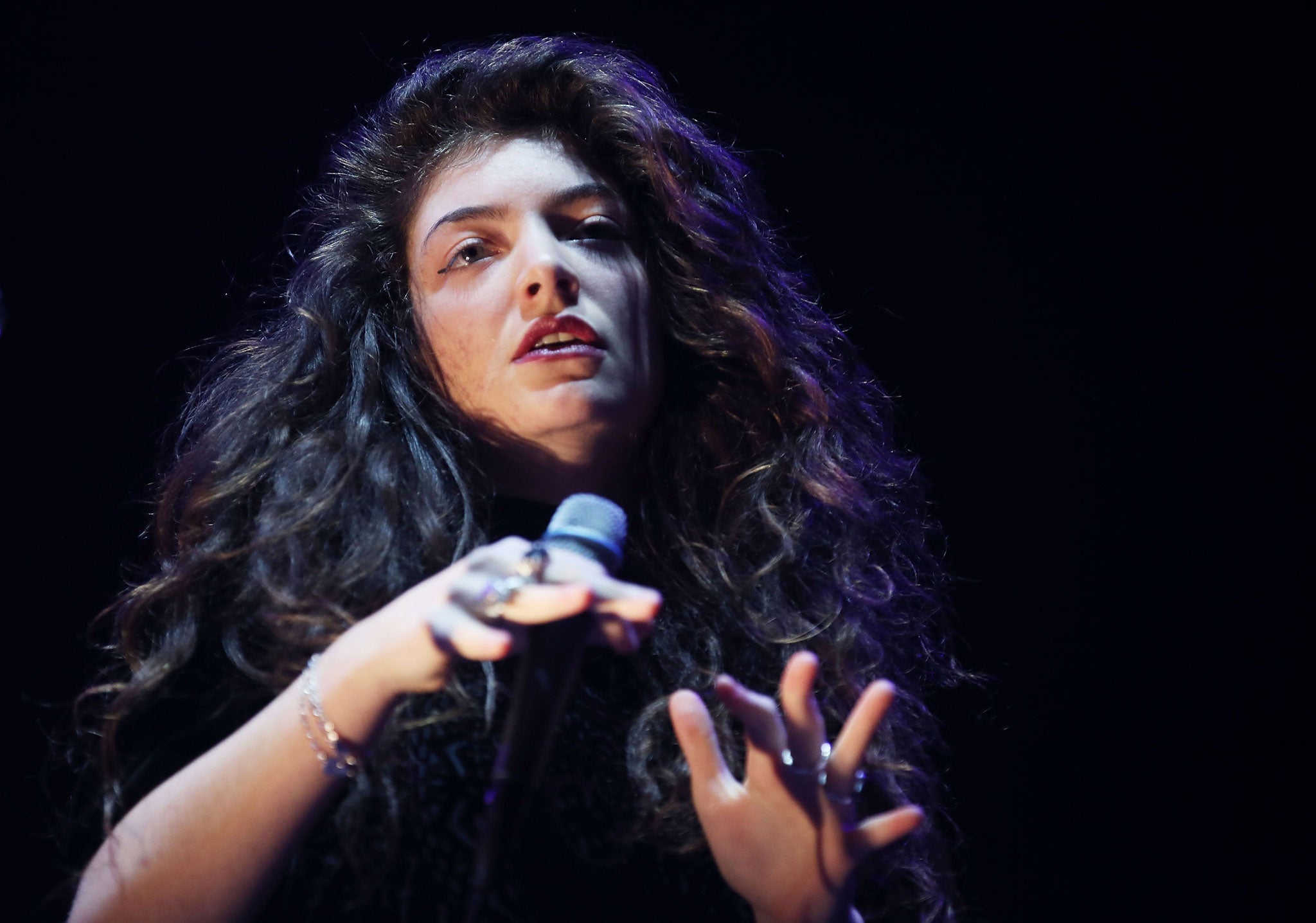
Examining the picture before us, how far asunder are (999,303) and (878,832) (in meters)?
1.43

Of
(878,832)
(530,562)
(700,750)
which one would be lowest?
(878,832)

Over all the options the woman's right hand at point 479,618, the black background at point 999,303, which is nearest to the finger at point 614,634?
the woman's right hand at point 479,618

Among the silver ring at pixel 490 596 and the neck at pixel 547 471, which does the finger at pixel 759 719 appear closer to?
the silver ring at pixel 490 596

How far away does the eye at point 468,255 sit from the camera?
1593 mm

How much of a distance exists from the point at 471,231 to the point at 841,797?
1.02 meters

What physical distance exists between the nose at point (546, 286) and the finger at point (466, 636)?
2.15 feet

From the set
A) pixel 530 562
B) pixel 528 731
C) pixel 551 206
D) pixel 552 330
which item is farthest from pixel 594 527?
pixel 551 206

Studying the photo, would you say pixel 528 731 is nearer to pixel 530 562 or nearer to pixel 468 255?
pixel 530 562

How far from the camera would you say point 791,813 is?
→ 1100 millimetres

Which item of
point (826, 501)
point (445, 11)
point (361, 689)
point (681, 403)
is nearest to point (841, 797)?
point (361, 689)

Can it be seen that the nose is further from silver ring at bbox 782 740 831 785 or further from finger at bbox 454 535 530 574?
silver ring at bbox 782 740 831 785

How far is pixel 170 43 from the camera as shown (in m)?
1.90

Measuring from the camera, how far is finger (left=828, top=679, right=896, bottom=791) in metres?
1.08

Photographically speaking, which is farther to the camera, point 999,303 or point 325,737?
point 999,303
